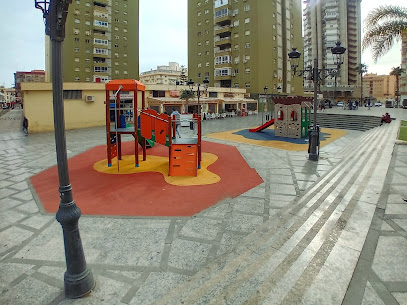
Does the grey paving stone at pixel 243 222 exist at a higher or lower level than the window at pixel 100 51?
lower

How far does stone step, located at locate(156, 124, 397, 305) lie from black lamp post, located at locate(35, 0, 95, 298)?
1.07 m

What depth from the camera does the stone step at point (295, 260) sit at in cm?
329

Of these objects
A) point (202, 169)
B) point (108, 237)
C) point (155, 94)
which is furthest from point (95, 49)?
point (108, 237)

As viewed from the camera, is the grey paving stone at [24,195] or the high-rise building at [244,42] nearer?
the grey paving stone at [24,195]

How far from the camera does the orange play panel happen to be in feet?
20.0

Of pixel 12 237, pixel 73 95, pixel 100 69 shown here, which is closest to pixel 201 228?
pixel 12 237

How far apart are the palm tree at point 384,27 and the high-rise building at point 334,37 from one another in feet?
257

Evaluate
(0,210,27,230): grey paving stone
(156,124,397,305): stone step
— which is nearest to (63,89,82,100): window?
(0,210,27,230): grey paving stone

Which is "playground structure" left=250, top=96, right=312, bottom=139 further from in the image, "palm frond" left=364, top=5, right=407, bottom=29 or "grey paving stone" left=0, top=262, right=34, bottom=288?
"grey paving stone" left=0, top=262, right=34, bottom=288

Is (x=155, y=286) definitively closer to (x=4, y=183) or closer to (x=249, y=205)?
(x=249, y=205)

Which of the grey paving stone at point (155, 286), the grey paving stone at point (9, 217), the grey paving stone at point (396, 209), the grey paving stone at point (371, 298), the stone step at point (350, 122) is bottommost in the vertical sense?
the grey paving stone at point (371, 298)

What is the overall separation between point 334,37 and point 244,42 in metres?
51.8

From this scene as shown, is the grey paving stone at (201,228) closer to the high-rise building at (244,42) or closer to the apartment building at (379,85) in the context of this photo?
the high-rise building at (244,42)

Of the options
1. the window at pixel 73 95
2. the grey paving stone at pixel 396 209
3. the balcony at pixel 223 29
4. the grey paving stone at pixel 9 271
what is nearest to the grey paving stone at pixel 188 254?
the grey paving stone at pixel 9 271
